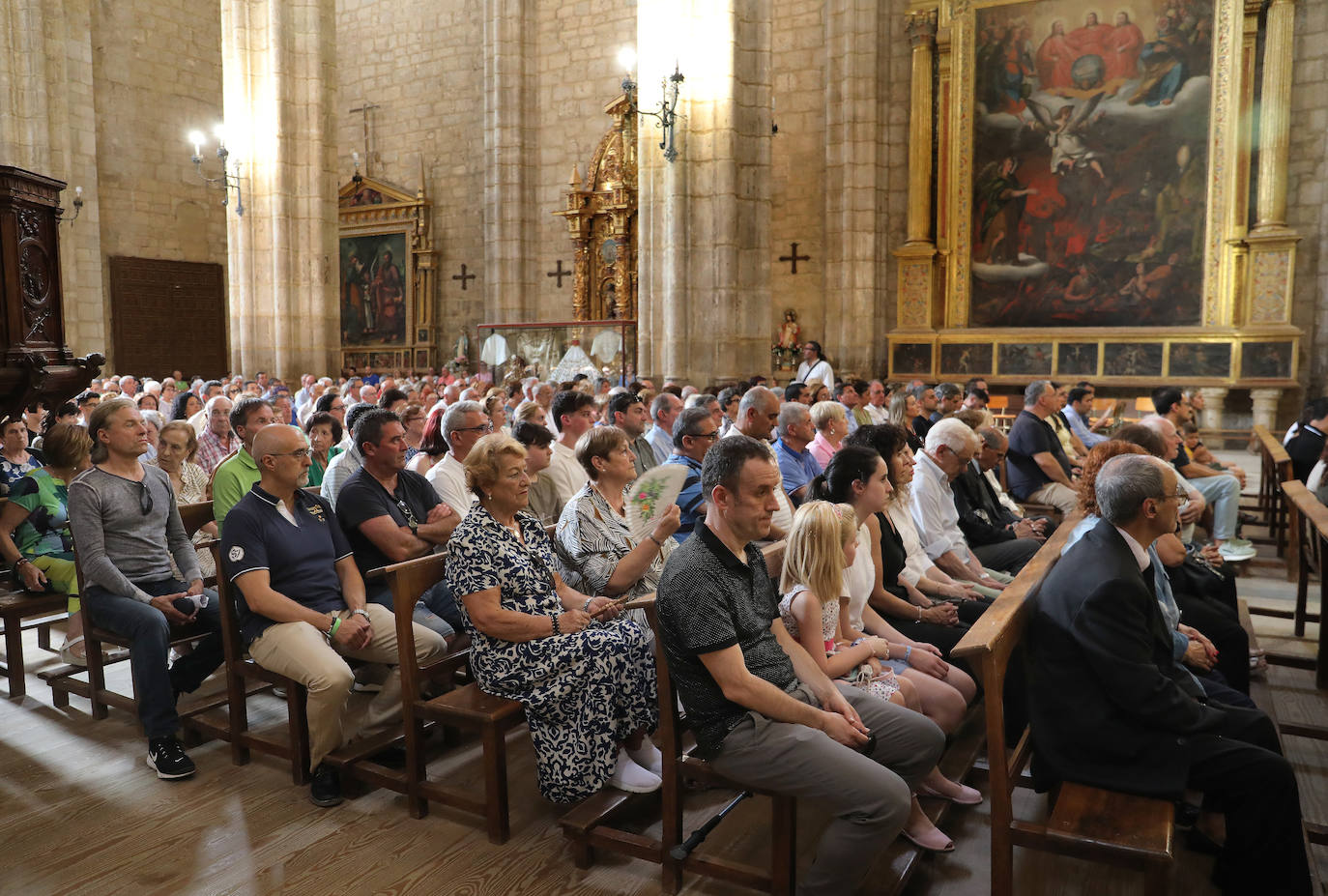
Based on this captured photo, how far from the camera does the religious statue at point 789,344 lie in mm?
14781

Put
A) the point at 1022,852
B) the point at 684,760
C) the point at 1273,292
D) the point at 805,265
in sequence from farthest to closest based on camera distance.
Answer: the point at 805,265
the point at 1273,292
the point at 1022,852
the point at 684,760

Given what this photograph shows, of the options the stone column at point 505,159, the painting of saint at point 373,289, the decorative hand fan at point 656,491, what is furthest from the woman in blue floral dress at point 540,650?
the painting of saint at point 373,289

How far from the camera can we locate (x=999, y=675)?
2.48 m

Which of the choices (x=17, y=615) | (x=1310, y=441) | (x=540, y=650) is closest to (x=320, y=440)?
(x=17, y=615)

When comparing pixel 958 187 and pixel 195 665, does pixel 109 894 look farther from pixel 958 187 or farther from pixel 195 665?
pixel 958 187

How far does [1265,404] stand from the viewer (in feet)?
40.3

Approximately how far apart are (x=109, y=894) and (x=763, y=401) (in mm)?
3464

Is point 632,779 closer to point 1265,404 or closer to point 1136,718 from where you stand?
point 1136,718

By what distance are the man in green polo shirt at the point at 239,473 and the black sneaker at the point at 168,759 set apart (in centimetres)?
101

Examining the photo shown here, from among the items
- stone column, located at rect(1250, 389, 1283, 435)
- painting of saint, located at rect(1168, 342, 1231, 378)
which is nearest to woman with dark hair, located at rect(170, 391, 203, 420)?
painting of saint, located at rect(1168, 342, 1231, 378)

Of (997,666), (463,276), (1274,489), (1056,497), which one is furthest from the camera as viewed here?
(463,276)

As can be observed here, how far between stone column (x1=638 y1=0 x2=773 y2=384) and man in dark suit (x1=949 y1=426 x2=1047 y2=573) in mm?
4282

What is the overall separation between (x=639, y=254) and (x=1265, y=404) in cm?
850

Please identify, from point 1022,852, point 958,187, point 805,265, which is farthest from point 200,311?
point 1022,852
